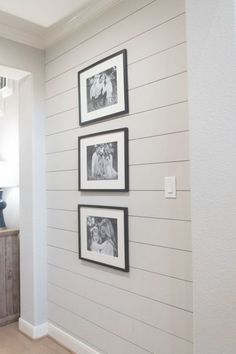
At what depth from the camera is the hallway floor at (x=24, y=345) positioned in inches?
95.5

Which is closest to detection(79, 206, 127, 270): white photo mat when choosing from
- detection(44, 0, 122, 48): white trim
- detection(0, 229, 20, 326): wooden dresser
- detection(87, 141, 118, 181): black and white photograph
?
detection(87, 141, 118, 181): black and white photograph

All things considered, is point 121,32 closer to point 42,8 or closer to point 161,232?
point 42,8

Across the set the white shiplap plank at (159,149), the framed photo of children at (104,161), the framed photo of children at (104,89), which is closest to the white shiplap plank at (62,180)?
the framed photo of children at (104,161)

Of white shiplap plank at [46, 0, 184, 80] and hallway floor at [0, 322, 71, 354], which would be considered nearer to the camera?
white shiplap plank at [46, 0, 184, 80]

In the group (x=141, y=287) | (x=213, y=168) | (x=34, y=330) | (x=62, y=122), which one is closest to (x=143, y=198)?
(x=141, y=287)

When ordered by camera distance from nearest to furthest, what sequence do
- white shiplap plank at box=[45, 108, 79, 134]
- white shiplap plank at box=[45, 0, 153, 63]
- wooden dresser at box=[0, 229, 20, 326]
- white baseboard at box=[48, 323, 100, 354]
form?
white shiplap plank at box=[45, 0, 153, 63], white baseboard at box=[48, 323, 100, 354], white shiplap plank at box=[45, 108, 79, 134], wooden dresser at box=[0, 229, 20, 326]

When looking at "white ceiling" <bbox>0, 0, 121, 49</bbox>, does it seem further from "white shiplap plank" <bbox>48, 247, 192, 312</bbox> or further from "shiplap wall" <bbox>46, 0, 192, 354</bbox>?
"white shiplap plank" <bbox>48, 247, 192, 312</bbox>

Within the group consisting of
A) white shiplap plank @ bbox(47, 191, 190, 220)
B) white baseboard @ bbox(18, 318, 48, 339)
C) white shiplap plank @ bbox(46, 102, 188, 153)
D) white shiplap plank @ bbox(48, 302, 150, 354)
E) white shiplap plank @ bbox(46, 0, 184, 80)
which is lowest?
white baseboard @ bbox(18, 318, 48, 339)

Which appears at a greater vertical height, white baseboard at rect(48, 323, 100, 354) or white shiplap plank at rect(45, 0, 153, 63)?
white shiplap plank at rect(45, 0, 153, 63)

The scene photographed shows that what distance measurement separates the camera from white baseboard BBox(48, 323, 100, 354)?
2288mm

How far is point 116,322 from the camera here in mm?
2045

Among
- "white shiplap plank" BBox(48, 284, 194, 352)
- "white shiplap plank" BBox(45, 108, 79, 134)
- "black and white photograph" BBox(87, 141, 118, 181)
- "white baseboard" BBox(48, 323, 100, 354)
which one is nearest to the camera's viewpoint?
"white shiplap plank" BBox(48, 284, 194, 352)

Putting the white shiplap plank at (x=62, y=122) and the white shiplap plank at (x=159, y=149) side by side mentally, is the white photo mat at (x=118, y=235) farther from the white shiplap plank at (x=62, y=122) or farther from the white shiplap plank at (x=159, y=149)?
the white shiplap plank at (x=62, y=122)

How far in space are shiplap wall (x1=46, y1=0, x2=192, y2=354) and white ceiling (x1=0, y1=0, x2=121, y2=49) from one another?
0.26ft
